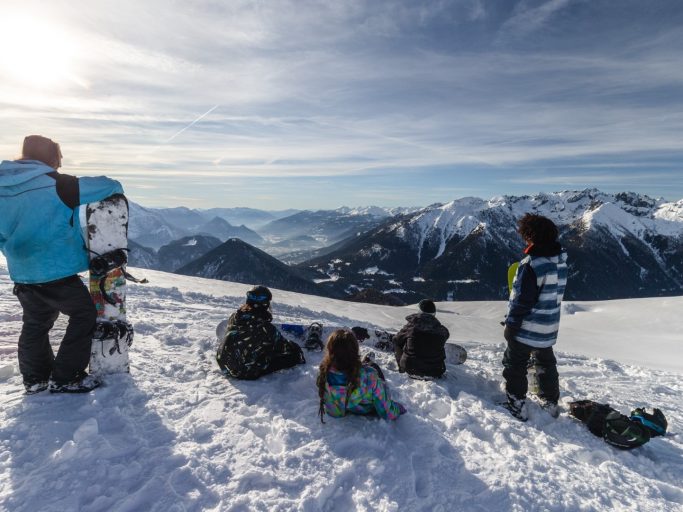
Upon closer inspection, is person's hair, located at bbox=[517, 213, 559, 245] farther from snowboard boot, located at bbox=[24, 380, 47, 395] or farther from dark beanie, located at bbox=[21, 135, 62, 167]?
snowboard boot, located at bbox=[24, 380, 47, 395]

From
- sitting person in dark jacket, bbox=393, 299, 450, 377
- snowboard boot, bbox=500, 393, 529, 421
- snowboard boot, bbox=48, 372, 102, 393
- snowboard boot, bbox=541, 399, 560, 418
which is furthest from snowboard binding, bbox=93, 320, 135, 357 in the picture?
snowboard boot, bbox=541, 399, 560, 418

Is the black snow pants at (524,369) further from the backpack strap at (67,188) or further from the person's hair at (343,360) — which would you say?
the backpack strap at (67,188)

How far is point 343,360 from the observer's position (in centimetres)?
503

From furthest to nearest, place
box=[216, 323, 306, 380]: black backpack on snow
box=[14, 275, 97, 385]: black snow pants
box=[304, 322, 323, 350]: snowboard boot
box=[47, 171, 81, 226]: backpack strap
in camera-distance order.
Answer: box=[304, 322, 323, 350]: snowboard boot → box=[216, 323, 306, 380]: black backpack on snow → box=[14, 275, 97, 385]: black snow pants → box=[47, 171, 81, 226]: backpack strap

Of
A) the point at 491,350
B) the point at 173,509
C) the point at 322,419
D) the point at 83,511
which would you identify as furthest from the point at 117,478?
the point at 491,350

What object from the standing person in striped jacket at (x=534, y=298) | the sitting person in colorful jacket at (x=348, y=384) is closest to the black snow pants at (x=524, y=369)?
the standing person in striped jacket at (x=534, y=298)

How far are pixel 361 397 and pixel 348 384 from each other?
25cm

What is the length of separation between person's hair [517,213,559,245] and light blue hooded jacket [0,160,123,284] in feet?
19.1

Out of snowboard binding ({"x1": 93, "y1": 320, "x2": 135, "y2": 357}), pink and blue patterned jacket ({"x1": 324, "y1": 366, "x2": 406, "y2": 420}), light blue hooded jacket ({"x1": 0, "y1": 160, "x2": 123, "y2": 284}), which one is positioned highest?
light blue hooded jacket ({"x1": 0, "y1": 160, "x2": 123, "y2": 284})

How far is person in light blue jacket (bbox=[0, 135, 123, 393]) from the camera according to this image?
14.6ft

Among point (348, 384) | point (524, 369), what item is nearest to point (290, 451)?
point (348, 384)

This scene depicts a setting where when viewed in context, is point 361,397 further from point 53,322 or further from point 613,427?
point 53,322

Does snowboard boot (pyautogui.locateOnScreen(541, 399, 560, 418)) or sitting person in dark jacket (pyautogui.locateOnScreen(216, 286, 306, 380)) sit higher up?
sitting person in dark jacket (pyautogui.locateOnScreen(216, 286, 306, 380))

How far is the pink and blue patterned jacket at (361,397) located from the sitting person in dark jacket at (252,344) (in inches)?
63.1
